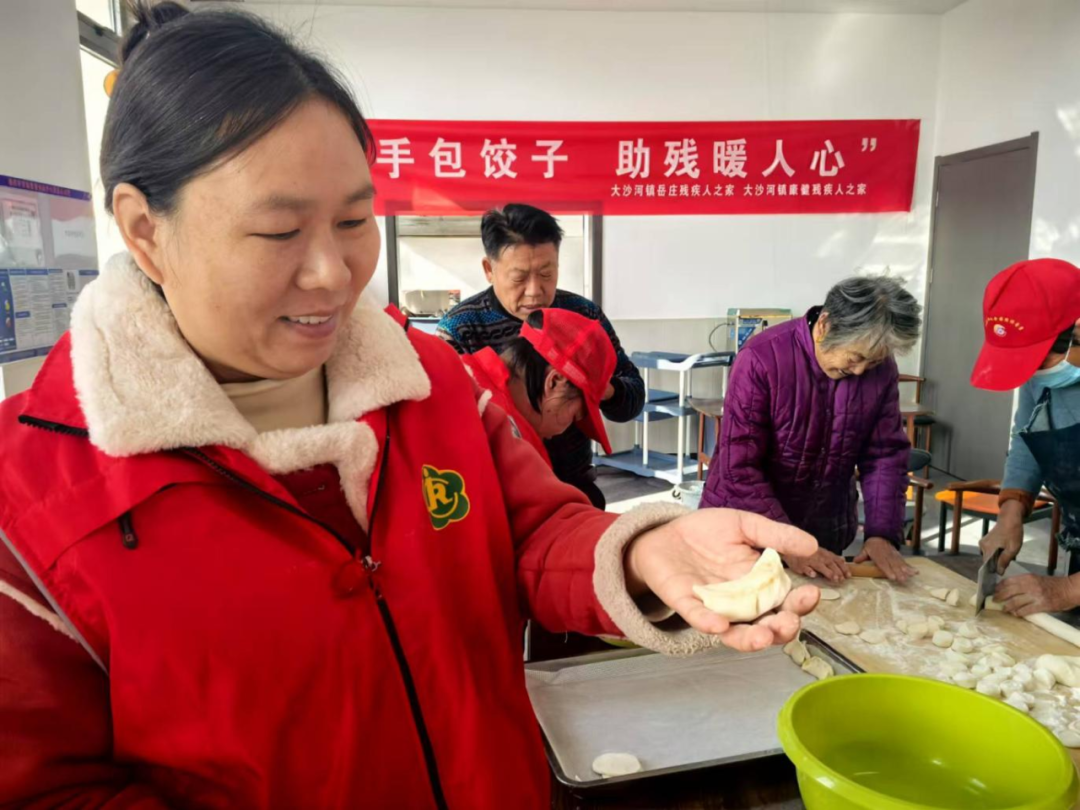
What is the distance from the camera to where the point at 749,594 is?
675 millimetres

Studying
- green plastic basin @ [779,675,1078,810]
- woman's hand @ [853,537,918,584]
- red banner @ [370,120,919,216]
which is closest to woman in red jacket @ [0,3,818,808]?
green plastic basin @ [779,675,1078,810]

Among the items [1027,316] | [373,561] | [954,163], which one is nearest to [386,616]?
[373,561]

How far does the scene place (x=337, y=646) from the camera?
2.30 feet

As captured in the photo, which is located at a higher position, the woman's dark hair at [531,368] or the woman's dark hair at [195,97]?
the woman's dark hair at [195,97]

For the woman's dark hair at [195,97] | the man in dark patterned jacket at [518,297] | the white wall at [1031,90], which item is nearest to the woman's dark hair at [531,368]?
the man in dark patterned jacket at [518,297]

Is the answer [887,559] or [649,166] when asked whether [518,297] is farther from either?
[649,166]

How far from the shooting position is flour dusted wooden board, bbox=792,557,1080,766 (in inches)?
57.7

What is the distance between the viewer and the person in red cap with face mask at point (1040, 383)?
5.37ft

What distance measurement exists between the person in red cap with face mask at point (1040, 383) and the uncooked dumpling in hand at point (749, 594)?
Result: 1.28 meters

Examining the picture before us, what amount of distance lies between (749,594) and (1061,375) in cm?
165

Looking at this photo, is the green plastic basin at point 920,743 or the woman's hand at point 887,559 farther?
the woman's hand at point 887,559

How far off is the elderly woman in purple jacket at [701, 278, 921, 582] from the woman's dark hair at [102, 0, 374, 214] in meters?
1.62

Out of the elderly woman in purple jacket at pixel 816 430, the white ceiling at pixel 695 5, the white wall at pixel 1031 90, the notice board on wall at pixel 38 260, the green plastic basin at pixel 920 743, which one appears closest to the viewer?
the green plastic basin at pixel 920 743

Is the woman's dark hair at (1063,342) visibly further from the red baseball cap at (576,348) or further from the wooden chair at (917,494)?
the red baseball cap at (576,348)
